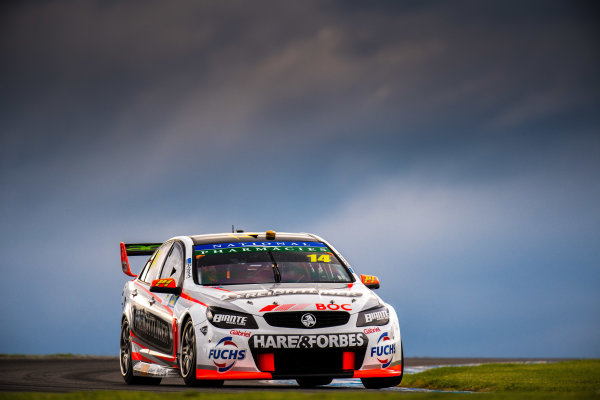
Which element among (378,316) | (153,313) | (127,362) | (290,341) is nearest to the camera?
(290,341)

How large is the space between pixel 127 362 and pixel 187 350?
2.97 metres

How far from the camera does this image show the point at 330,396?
959cm

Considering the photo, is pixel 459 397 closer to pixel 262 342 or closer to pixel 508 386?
pixel 262 342

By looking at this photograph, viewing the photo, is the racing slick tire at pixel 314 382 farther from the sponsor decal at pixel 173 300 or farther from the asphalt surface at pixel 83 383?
the sponsor decal at pixel 173 300

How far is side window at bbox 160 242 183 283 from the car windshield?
277 mm

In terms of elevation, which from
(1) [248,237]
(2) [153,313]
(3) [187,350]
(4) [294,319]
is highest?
(1) [248,237]

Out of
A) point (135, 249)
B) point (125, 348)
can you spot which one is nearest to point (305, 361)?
point (125, 348)

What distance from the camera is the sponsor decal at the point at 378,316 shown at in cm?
1125

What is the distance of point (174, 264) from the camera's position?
1287 cm

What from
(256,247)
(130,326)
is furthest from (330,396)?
(130,326)

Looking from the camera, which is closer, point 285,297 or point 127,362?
point 285,297

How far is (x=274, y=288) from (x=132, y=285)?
371 cm

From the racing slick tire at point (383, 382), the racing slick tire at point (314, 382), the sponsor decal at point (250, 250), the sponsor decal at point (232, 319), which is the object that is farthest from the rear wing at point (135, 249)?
the racing slick tire at point (383, 382)

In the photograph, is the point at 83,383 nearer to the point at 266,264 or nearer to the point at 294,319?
the point at 266,264
